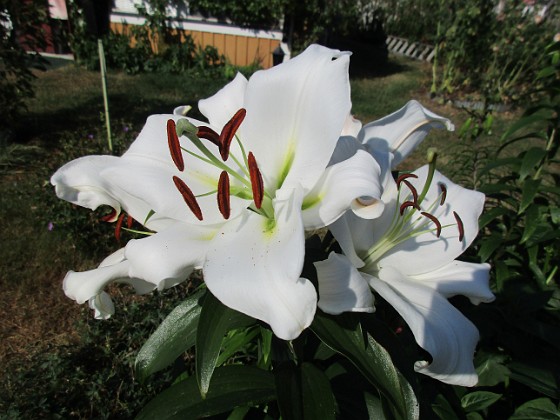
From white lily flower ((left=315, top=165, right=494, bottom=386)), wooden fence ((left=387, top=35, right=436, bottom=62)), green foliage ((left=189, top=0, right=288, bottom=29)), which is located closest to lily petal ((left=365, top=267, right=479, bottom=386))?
white lily flower ((left=315, top=165, right=494, bottom=386))

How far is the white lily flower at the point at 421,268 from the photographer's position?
2.02ft

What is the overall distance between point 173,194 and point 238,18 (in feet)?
24.1

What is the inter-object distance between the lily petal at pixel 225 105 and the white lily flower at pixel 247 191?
7cm

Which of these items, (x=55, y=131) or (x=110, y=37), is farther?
(x=110, y=37)

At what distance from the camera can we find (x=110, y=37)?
7254mm

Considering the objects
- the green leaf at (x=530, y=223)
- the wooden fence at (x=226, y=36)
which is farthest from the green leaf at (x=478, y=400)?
the wooden fence at (x=226, y=36)

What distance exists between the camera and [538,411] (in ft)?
4.04

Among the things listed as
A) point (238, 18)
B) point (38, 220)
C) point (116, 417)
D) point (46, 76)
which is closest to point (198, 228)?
point (116, 417)

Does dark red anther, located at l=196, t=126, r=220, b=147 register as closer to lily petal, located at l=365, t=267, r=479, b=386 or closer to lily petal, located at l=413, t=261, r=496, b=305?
lily petal, located at l=365, t=267, r=479, b=386

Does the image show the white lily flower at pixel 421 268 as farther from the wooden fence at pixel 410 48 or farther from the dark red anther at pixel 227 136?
the wooden fence at pixel 410 48

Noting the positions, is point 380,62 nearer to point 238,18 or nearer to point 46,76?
point 238,18

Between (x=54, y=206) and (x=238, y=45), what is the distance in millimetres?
5537

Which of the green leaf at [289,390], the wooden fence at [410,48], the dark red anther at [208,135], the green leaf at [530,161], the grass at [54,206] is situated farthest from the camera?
the wooden fence at [410,48]

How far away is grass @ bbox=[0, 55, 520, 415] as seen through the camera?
2262mm
